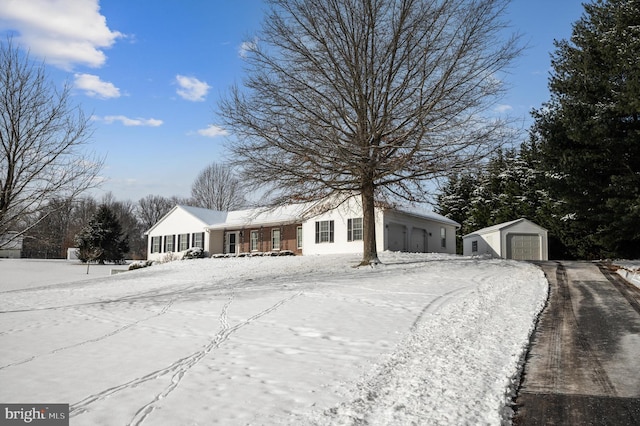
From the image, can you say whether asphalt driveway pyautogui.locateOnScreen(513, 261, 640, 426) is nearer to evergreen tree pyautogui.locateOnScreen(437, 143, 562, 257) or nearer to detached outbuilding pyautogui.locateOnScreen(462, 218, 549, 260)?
detached outbuilding pyautogui.locateOnScreen(462, 218, 549, 260)

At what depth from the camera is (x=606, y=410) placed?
4633mm

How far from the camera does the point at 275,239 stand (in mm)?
30406

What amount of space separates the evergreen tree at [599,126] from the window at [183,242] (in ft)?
78.2

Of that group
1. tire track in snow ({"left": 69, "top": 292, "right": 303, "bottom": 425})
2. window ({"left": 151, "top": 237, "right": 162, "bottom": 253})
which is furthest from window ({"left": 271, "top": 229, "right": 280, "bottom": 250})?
tire track in snow ({"left": 69, "top": 292, "right": 303, "bottom": 425})

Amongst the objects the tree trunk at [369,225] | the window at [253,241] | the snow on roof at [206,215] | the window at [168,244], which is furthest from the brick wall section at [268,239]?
the tree trunk at [369,225]

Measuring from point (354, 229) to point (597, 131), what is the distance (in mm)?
12180

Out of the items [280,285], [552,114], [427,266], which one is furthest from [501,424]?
[552,114]

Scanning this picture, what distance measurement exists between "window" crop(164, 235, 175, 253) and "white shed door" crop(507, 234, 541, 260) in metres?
23.3

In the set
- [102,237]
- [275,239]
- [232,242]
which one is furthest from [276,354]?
[102,237]

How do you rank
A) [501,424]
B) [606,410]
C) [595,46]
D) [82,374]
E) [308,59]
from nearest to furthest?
[501,424] < [606,410] < [82,374] < [308,59] < [595,46]

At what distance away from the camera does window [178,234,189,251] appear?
1348 inches

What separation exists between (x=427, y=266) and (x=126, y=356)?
12.5 metres

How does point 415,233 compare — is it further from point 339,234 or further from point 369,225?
point 369,225

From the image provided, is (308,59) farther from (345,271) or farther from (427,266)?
(427,266)
